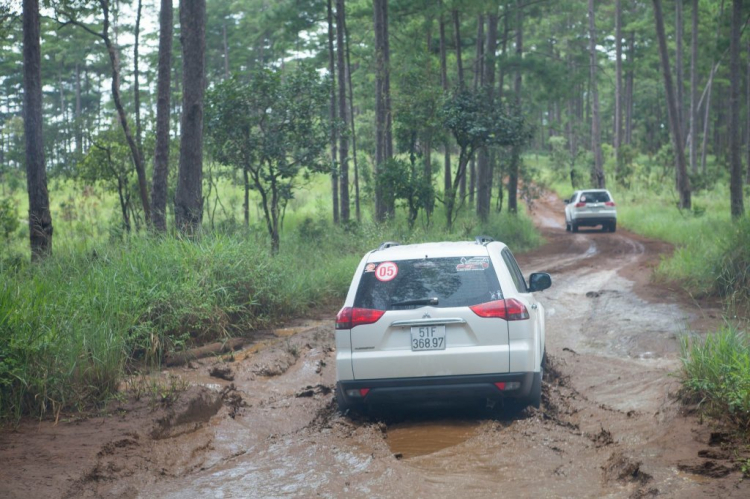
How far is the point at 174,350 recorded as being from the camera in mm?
10023

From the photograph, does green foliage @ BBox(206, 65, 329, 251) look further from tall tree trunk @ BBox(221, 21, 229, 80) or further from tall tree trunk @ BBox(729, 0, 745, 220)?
tall tree trunk @ BBox(221, 21, 229, 80)

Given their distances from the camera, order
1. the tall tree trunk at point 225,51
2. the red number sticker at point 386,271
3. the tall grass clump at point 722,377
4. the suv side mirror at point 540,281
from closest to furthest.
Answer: the tall grass clump at point 722,377 < the red number sticker at point 386,271 < the suv side mirror at point 540,281 < the tall tree trunk at point 225,51

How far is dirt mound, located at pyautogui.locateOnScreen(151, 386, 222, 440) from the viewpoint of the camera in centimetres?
711

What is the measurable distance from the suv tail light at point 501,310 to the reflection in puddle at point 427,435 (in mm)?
1039

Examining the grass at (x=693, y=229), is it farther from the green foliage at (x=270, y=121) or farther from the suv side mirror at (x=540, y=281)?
the green foliage at (x=270, y=121)

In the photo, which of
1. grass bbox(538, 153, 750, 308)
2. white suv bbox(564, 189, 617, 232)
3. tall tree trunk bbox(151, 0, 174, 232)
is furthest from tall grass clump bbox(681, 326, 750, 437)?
white suv bbox(564, 189, 617, 232)

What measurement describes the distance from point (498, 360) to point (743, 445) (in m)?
1.97

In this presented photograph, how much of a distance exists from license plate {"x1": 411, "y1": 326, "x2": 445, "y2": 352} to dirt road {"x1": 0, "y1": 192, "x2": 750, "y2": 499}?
78 cm

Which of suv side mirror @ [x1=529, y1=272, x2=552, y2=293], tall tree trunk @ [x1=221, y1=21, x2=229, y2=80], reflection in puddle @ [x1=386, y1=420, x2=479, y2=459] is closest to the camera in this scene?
reflection in puddle @ [x1=386, y1=420, x2=479, y2=459]

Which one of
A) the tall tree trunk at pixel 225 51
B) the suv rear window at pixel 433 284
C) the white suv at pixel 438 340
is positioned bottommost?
the white suv at pixel 438 340

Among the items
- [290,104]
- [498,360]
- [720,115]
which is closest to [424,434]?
[498,360]

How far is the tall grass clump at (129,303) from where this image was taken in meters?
7.11

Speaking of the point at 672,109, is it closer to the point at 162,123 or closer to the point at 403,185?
the point at 403,185

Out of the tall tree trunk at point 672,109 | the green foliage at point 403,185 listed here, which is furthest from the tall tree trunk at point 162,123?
the tall tree trunk at point 672,109
